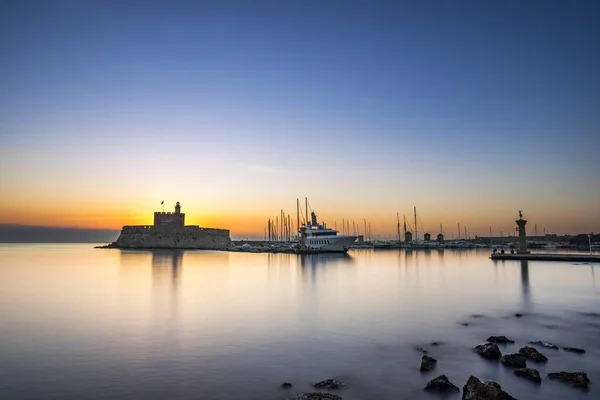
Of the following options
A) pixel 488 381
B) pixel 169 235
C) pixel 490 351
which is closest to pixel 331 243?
pixel 169 235

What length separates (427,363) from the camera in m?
11.0

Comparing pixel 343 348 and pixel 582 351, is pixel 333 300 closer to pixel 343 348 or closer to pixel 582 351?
pixel 343 348

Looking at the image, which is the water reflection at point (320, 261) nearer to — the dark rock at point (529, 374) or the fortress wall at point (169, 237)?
the dark rock at point (529, 374)

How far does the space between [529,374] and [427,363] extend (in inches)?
95.5

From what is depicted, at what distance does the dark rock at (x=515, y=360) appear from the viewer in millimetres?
10673

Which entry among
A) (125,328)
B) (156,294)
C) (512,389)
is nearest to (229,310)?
(125,328)

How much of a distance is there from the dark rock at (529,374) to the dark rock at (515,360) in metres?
0.55

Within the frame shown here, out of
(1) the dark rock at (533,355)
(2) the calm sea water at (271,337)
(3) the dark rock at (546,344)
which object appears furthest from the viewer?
(3) the dark rock at (546,344)

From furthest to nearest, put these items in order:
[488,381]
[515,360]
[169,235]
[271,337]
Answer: [169,235], [271,337], [515,360], [488,381]

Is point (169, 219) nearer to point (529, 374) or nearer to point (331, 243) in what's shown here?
point (331, 243)

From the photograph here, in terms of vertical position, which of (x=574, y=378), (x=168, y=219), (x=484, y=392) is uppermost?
(x=168, y=219)

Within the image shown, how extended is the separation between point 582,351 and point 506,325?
13.7 ft

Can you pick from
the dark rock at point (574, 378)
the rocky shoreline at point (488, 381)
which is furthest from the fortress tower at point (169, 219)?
the dark rock at point (574, 378)

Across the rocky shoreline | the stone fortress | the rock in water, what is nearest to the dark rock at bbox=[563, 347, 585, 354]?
the rocky shoreline
